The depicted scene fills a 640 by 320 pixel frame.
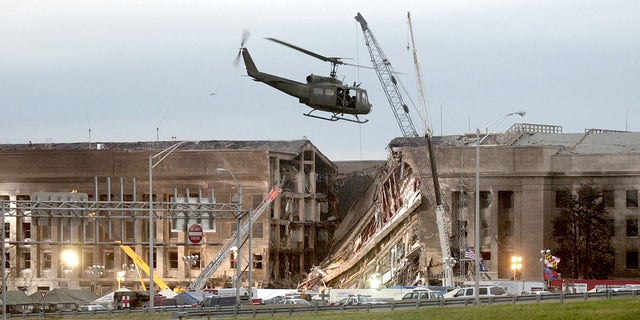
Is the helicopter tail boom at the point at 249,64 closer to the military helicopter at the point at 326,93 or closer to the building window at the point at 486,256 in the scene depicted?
the military helicopter at the point at 326,93

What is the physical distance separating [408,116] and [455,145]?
7.14m

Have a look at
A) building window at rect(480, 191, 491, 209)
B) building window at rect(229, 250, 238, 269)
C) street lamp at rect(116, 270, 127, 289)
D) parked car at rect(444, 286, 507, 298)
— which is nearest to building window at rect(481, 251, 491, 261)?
building window at rect(480, 191, 491, 209)

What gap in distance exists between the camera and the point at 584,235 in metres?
145

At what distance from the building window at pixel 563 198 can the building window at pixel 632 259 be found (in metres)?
5.97

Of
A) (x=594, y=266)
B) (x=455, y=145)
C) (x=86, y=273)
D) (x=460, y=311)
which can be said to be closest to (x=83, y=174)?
(x=86, y=273)

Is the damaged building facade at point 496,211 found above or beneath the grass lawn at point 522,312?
above

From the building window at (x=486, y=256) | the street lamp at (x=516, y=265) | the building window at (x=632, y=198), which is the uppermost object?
the building window at (x=632, y=198)

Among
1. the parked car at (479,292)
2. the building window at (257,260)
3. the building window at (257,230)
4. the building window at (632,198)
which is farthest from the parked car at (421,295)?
the building window at (257,230)

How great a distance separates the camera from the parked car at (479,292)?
373 ft

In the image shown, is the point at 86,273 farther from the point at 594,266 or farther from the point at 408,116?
the point at 594,266

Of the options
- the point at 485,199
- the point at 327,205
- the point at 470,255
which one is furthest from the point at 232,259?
the point at 470,255

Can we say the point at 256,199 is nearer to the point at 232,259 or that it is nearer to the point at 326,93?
the point at 232,259

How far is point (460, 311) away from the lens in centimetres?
9388

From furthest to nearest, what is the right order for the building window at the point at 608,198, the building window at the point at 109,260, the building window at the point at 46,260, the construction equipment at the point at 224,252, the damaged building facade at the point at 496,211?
the building window at the point at 46,260, the building window at the point at 109,260, the construction equipment at the point at 224,252, the building window at the point at 608,198, the damaged building facade at the point at 496,211
